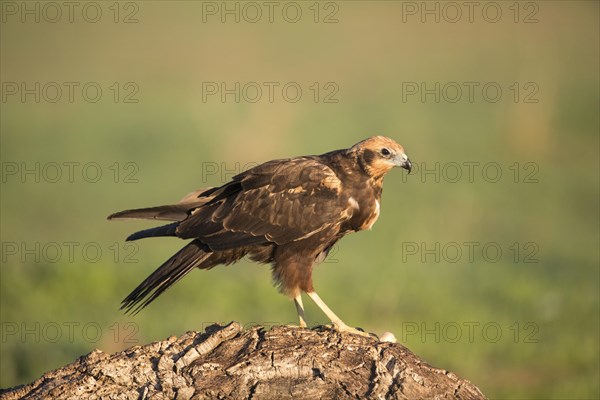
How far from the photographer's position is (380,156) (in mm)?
8078

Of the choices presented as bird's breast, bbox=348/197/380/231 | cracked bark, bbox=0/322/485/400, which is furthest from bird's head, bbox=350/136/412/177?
cracked bark, bbox=0/322/485/400

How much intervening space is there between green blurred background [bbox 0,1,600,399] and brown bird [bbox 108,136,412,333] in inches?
149

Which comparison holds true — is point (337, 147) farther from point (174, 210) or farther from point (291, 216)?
point (291, 216)

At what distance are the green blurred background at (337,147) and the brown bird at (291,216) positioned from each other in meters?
3.78

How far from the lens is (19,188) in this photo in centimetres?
1812

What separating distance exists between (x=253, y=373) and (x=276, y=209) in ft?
6.78

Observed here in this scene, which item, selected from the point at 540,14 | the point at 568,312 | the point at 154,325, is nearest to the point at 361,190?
the point at 154,325

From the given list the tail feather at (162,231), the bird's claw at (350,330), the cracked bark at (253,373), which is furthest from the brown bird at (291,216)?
→ the cracked bark at (253,373)

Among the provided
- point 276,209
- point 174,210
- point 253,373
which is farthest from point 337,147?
point 253,373

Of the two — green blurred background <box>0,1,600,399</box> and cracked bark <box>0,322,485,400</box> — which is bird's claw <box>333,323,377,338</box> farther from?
green blurred background <box>0,1,600,399</box>

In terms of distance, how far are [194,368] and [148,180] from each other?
11945 mm

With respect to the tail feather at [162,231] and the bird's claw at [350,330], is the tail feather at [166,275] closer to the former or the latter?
the tail feather at [162,231]

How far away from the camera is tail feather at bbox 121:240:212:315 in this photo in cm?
781

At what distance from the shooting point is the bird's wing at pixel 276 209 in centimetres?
806
